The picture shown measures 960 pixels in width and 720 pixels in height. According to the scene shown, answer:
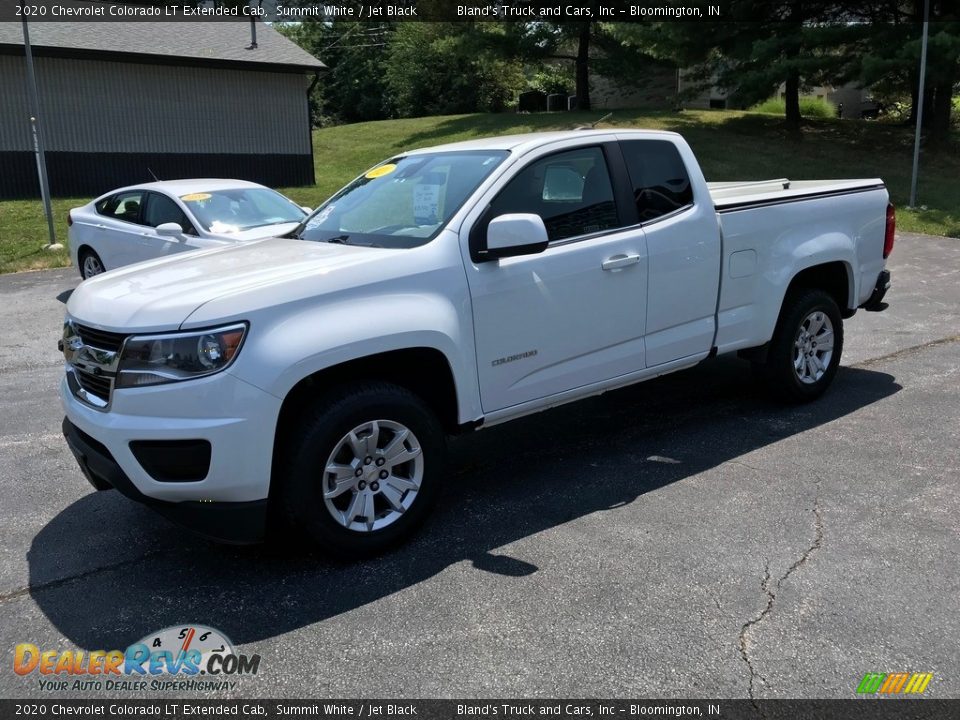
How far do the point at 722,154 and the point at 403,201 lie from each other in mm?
21870

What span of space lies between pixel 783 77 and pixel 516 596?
22.9 m

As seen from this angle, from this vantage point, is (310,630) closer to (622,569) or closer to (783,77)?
(622,569)

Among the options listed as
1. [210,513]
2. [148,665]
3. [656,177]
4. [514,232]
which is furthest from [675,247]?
[148,665]

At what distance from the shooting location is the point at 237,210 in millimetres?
9781

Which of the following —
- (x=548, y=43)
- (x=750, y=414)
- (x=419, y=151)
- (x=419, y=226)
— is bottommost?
(x=750, y=414)

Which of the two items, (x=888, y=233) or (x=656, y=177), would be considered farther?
(x=888, y=233)

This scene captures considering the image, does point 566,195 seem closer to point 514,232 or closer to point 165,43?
point 514,232

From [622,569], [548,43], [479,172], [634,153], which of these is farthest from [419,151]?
[548,43]

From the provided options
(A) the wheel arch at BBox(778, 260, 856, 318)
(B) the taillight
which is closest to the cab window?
(A) the wheel arch at BBox(778, 260, 856, 318)

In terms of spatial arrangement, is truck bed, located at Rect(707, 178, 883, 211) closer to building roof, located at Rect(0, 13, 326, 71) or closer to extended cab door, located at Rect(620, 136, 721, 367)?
extended cab door, located at Rect(620, 136, 721, 367)

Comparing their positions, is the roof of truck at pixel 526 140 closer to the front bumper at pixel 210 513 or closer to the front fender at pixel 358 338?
the front fender at pixel 358 338

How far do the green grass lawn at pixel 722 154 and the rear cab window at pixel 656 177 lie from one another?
1133 cm

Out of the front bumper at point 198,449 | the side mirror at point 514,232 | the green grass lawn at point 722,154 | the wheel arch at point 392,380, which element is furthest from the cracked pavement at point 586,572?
the green grass lawn at point 722,154

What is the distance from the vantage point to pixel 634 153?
5184 mm
